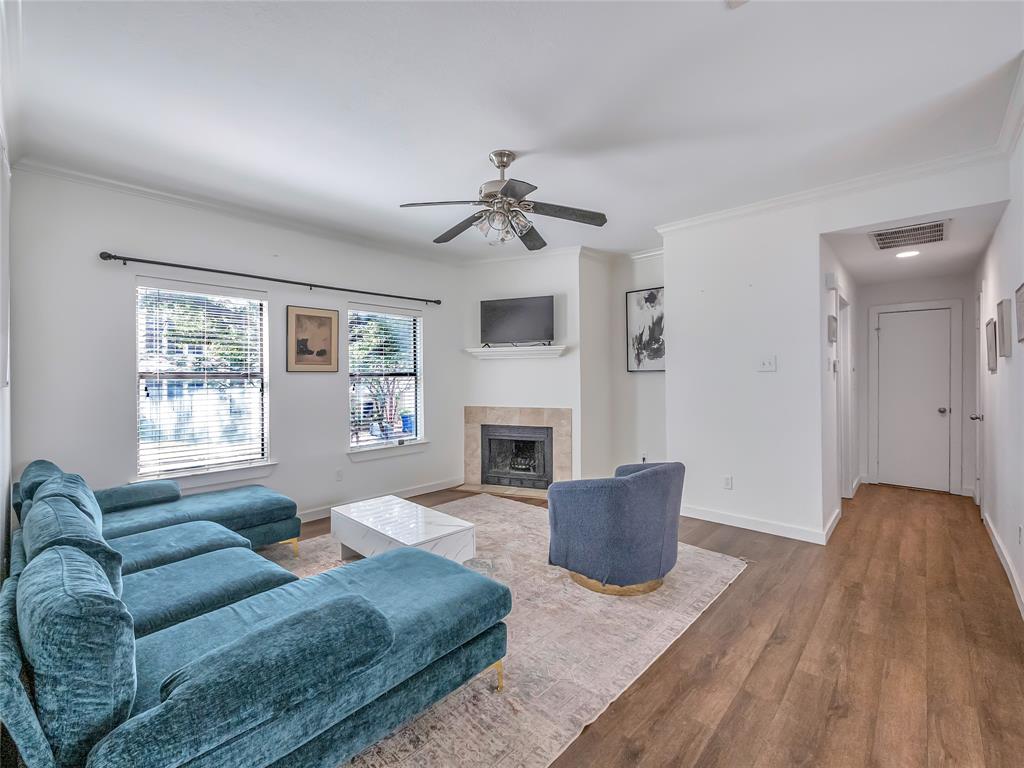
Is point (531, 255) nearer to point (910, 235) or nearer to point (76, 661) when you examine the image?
point (910, 235)

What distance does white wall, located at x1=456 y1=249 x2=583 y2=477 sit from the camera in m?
5.07

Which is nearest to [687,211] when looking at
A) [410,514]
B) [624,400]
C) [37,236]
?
[624,400]

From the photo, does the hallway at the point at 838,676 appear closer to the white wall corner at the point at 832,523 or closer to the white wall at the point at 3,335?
the white wall corner at the point at 832,523

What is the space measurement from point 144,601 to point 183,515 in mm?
1159

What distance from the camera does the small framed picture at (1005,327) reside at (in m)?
2.81

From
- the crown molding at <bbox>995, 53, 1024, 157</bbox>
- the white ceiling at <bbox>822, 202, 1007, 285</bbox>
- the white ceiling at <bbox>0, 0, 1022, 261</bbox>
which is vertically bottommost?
the white ceiling at <bbox>822, 202, 1007, 285</bbox>

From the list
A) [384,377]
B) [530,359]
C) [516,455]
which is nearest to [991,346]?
[530,359]

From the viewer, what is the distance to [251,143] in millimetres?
2771

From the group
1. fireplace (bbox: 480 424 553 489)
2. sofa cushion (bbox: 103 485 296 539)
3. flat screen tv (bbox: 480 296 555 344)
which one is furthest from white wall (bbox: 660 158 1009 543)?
sofa cushion (bbox: 103 485 296 539)

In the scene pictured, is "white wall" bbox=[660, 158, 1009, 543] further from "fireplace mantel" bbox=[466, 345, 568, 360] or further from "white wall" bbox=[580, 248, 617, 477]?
"fireplace mantel" bbox=[466, 345, 568, 360]

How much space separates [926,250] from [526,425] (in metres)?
3.89

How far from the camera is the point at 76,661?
3.47 feet

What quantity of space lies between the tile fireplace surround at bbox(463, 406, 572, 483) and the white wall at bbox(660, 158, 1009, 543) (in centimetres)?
114

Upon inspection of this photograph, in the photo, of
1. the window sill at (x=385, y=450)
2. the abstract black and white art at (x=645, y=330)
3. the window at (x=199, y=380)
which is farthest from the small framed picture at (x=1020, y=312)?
the window at (x=199, y=380)
